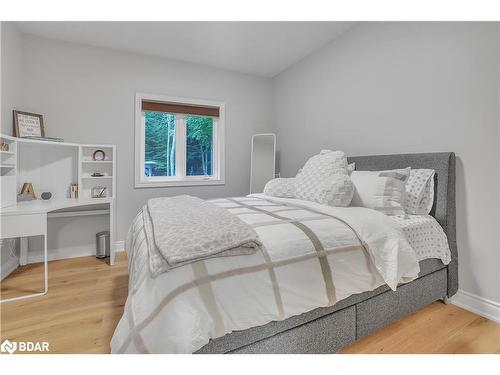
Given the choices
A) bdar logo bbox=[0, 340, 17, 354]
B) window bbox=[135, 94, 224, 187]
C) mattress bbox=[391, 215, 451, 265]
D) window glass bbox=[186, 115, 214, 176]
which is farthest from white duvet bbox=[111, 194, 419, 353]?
window glass bbox=[186, 115, 214, 176]

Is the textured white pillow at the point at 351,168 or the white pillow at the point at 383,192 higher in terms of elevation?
the textured white pillow at the point at 351,168

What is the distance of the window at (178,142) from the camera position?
337cm

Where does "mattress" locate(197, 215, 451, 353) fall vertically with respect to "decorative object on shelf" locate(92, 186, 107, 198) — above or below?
below

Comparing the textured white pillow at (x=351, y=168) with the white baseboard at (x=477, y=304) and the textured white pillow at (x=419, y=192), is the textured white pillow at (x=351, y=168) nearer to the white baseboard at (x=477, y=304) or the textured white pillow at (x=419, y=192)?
the textured white pillow at (x=419, y=192)

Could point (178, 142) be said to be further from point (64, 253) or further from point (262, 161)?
point (64, 253)

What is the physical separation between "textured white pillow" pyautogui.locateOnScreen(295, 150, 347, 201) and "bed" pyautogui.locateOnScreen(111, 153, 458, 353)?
25 cm

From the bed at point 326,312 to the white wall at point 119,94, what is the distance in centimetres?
180

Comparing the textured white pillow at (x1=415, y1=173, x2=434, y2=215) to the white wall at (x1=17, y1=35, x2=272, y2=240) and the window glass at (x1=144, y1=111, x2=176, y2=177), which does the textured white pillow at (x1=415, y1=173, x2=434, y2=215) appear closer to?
the white wall at (x1=17, y1=35, x2=272, y2=240)

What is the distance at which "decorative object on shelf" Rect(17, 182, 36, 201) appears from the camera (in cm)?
254

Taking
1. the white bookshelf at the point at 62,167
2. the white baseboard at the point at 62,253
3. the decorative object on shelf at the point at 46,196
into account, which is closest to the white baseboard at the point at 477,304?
the white bookshelf at the point at 62,167

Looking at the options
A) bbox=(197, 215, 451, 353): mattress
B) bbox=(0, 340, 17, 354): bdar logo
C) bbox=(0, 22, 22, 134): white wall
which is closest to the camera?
bbox=(197, 215, 451, 353): mattress

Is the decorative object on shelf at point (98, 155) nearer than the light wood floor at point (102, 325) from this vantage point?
No

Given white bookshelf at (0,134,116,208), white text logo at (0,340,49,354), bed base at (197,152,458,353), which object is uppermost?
white bookshelf at (0,134,116,208)
